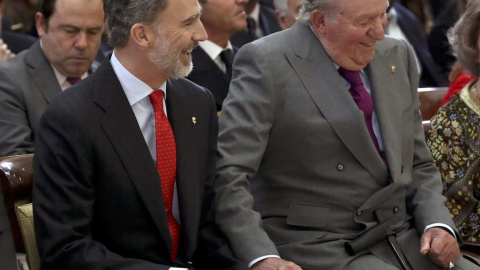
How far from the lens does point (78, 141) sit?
2.13 metres

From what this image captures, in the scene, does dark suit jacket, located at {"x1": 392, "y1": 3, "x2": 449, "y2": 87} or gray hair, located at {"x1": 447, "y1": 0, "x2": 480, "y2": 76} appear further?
dark suit jacket, located at {"x1": 392, "y1": 3, "x2": 449, "y2": 87}

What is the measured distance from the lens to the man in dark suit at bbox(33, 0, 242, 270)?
2.12 metres

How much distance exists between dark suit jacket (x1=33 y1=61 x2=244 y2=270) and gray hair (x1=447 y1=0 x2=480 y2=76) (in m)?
1.20

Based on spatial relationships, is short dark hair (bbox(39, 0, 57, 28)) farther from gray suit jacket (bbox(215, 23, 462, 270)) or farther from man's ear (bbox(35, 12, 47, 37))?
gray suit jacket (bbox(215, 23, 462, 270))

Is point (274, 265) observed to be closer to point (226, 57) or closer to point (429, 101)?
point (429, 101)

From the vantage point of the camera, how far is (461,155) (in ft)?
Result: 9.55

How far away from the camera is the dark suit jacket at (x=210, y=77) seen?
3543 millimetres

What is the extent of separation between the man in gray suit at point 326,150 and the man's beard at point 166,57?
28 centimetres

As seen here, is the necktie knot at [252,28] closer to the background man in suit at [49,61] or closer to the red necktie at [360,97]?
the background man in suit at [49,61]

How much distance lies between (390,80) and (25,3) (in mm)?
3648

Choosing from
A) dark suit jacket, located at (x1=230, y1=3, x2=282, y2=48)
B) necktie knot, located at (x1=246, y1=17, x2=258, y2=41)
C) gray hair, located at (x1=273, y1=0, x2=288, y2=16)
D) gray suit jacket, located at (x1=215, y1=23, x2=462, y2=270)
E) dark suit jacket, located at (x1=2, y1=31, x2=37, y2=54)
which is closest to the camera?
gray suit jacket, located at (x1=215, y1=23, x2=462, y2=270)

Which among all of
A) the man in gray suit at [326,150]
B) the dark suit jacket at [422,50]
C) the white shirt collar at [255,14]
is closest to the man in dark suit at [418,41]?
the dark suit jacket at [422,50]

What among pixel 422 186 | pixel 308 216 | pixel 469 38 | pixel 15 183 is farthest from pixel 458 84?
pixel 15 183

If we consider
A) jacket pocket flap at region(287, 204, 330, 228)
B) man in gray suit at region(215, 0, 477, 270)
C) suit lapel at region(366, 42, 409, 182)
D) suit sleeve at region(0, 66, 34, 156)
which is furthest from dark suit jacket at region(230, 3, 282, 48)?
jacket pocket flap at region(287, 204, 330, 228)
